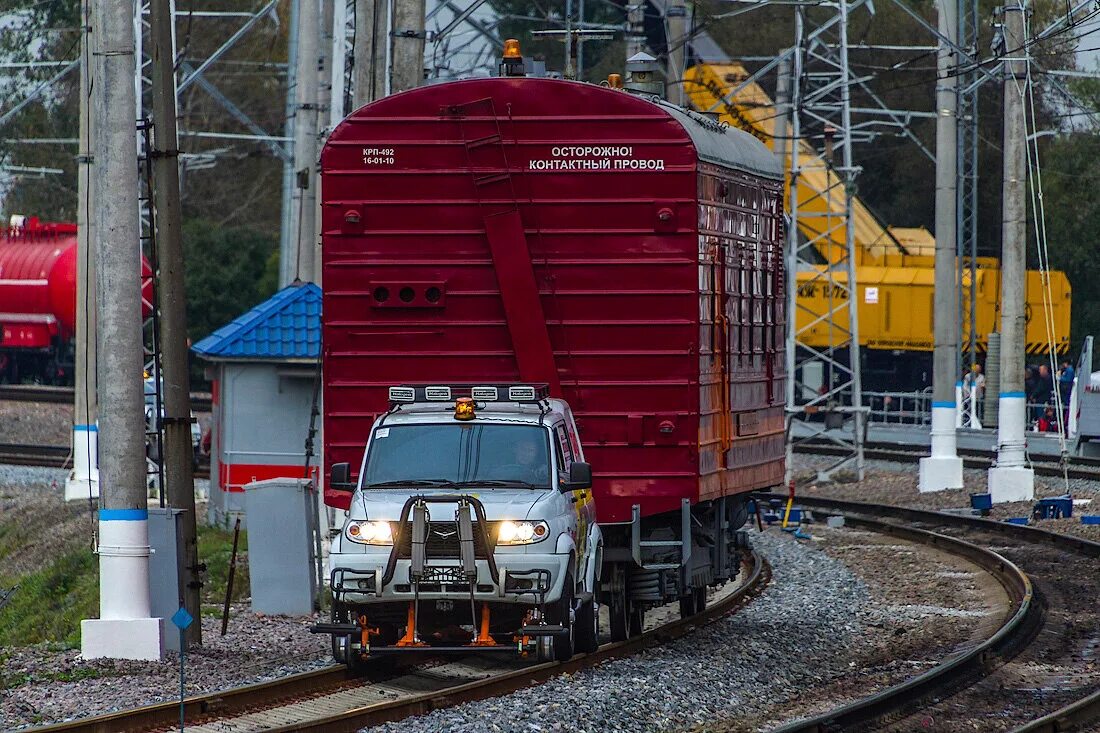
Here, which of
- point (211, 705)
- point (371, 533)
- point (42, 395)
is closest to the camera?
point (211, 705)

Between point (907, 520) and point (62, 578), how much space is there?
12.6 metres

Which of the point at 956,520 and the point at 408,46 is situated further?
the point at 956,520

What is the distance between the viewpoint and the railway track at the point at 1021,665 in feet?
40.3

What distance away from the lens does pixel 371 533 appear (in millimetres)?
13227

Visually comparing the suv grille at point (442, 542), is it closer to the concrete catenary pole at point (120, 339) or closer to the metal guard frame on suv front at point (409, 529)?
the metal guard frame on suv front at point (409, 529)

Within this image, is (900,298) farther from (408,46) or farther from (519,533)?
(519,533)

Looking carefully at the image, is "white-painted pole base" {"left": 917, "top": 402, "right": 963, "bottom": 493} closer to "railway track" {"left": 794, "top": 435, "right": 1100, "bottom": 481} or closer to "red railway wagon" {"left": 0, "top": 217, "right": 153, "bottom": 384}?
"railway track" {"left": 794, "top": 435, "right": 1100, "bottom": 481}

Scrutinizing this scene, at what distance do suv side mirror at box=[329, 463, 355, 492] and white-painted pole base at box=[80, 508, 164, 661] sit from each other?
5.44 feet

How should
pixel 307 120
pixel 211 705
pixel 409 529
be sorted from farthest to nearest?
1. pixel 307 120
2. pixel 409 529
3. pixel 211 705

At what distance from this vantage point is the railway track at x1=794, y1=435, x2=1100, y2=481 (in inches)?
1318

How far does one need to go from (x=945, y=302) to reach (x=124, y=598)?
68.9ft

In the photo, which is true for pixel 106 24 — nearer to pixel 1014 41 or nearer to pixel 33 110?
pixel 1014 41

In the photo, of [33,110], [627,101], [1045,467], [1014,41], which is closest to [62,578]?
[627,101]

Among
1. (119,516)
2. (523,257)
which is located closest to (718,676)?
(523,257)
